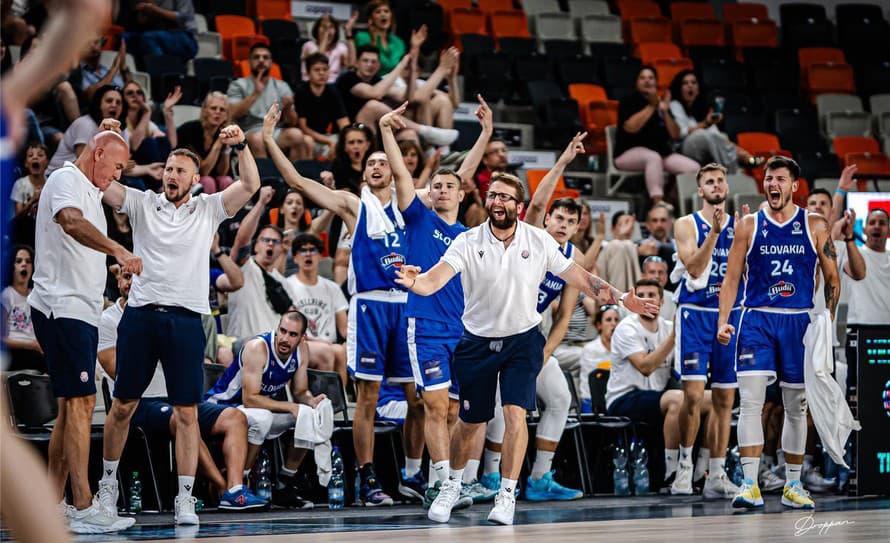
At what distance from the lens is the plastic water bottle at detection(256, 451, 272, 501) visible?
839 cm

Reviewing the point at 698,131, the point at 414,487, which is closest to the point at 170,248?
the point at 414,487

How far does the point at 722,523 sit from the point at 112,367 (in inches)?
166

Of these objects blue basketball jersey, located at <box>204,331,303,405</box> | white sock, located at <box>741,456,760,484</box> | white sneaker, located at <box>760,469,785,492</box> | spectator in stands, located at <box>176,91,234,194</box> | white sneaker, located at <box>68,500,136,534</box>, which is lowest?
white sneaker, located at <box>760,469,785,492</box>

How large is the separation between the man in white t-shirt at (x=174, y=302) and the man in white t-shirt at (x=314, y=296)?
2702mm

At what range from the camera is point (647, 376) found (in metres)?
9.85

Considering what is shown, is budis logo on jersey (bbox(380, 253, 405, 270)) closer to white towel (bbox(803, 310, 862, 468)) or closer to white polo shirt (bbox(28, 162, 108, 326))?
white polo shirt (bbox(28, 162, 108, 326))

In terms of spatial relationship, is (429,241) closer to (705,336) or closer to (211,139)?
(705,336)

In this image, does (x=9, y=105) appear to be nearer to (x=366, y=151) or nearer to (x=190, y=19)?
(x=366, y=151)

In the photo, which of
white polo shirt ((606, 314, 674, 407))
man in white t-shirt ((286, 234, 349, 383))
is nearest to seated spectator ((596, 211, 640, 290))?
white polo shirt ((606, 314, 674, 407))

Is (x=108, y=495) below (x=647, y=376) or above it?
below

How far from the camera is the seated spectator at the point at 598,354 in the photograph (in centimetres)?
1073

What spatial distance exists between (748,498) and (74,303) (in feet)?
14.6

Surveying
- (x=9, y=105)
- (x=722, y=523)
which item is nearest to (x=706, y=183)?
(x=722, y=523)

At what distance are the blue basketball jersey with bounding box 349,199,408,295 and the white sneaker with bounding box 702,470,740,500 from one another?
9.22 feet
